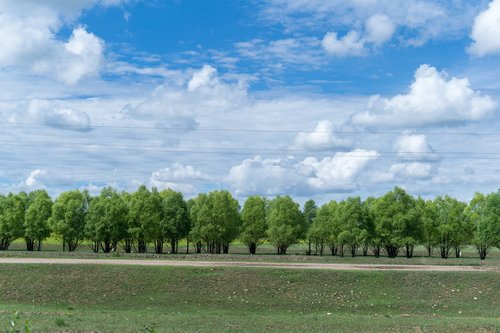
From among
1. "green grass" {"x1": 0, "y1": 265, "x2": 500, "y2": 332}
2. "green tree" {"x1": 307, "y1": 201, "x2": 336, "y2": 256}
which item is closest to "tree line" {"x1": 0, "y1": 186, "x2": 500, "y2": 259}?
"green tree" {"x1": 307, "y1": 201, "x2": 336, "y2": 256}

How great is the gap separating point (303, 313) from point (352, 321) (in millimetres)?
7268

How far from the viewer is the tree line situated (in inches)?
3595

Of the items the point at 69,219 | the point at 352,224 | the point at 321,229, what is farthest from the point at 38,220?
the point at 352,224

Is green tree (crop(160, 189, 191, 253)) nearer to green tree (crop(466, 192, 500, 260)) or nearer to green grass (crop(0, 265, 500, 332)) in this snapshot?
green grass (crop(0, 265, 500, 332))

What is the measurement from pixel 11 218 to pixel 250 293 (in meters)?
77.1

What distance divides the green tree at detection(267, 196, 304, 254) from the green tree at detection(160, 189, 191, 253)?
16011mm

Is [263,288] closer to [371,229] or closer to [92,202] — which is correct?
[371,229]

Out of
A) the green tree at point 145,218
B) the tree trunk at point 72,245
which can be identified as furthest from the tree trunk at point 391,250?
the tree trunk at point 72,245

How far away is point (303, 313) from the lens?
117ft

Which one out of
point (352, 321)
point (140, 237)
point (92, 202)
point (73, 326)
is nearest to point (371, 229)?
point (140, 237)

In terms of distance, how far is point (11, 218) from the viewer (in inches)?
3974

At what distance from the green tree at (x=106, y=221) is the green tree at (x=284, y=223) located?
2774 cm

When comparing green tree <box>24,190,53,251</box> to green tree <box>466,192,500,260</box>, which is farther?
green tree <box>24,190,53,251</box>

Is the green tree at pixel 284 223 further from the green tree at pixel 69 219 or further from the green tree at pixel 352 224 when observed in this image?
the green tree at pixel 69 219
